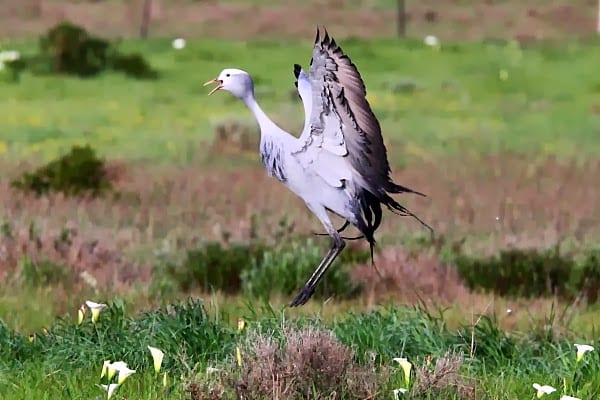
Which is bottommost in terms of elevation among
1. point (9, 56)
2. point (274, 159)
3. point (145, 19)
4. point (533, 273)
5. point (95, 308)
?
point (9, 56)

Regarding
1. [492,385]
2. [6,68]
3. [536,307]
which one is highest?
[492,385]

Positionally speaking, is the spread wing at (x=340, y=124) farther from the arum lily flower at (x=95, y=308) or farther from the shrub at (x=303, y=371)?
the arum lily flower at (x=95, y=308)

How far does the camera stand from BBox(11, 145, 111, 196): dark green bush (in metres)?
12.4

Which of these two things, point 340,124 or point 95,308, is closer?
point 340,124

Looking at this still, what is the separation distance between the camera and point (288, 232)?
9945 millimetres

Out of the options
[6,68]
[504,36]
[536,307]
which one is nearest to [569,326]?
[536,307]

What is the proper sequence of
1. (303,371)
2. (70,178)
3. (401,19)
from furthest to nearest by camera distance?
(401,19) < (70,178) < (303,371)

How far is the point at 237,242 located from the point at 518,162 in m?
6.41

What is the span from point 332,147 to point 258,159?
10.9 meters

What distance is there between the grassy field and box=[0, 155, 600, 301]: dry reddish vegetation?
0.12ft

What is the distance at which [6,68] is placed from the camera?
67.1ft

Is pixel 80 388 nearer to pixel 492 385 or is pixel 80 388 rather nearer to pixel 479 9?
pixel 492 385

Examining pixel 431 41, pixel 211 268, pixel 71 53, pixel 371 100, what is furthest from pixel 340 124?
pixel 431 41

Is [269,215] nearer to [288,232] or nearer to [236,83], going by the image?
[288,232]
